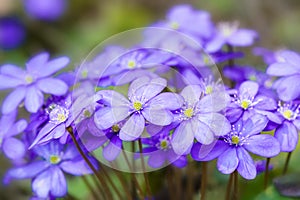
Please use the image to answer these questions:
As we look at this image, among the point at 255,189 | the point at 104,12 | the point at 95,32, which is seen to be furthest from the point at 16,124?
the point at 104,12

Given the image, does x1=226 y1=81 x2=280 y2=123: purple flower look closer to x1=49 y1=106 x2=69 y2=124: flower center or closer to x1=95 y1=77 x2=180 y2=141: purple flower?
x1=95 y1=77 x2=180 y2=141: purple flower

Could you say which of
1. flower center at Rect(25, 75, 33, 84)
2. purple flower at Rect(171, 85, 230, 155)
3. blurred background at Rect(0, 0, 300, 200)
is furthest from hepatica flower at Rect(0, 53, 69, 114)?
blurred background at Rect(0, 0, 300, 200)

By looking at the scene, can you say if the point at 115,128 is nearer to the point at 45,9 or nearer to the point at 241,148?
the point at 241,148

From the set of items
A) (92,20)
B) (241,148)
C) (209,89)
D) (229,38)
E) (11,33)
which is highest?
(92,20)

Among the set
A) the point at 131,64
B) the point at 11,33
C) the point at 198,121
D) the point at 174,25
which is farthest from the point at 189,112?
the point at 11,33

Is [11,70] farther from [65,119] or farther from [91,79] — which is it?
[65,119]

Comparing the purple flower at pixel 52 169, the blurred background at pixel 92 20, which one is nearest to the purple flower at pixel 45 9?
the blurred background at pixel 92 20
